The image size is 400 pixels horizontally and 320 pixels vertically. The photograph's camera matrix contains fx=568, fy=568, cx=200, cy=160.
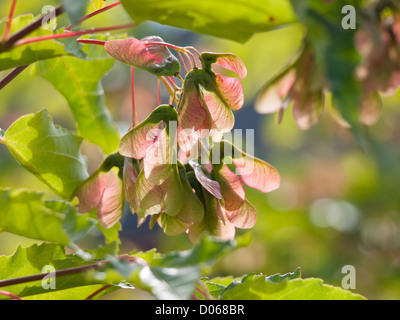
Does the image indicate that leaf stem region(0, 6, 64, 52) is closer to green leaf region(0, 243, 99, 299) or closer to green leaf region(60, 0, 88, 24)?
green leaf region(60, 0, 88, 24)

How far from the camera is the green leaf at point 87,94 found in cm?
73

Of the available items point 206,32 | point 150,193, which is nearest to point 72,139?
point 150,193

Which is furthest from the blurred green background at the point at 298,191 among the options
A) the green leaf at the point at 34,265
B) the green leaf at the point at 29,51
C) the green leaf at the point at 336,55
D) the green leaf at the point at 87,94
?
the green leaf at the point at 336,55

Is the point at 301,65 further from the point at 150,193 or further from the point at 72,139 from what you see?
the point at 72,139

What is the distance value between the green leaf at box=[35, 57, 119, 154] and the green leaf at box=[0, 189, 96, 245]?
300 mm

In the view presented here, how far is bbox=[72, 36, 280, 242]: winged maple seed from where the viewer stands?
519mm

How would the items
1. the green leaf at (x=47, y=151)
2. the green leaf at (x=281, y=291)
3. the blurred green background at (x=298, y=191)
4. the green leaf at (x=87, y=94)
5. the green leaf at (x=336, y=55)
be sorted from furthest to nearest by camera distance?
the blurred green background at (x=298, y=191)
the green leaf at (x=87, y=94)
the green leaf at (x=47, y=151)
the green leaf at (x=281, y=291)
the green leaf at (x=336, y=55)

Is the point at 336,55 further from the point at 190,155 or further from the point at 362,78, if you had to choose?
the point at 190,155

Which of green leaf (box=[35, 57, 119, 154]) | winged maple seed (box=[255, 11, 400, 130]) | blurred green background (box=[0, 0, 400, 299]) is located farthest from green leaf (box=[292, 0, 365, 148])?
blurred green background (box=[0, 0, 400, 299])

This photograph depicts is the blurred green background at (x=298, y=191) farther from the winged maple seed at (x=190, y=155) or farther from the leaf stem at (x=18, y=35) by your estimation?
the leaf stem at (x=18, y=35)

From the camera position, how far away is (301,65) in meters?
0.44

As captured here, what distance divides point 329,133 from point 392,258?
717 mm

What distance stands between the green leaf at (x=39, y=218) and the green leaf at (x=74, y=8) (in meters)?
0.14
